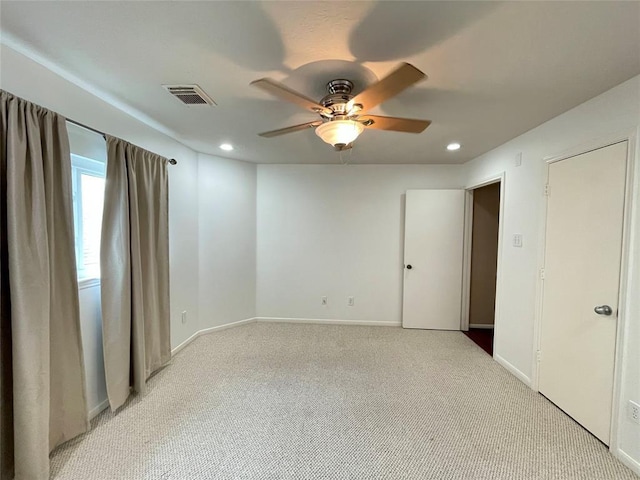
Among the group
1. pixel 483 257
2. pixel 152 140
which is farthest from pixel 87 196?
pixel 483 257

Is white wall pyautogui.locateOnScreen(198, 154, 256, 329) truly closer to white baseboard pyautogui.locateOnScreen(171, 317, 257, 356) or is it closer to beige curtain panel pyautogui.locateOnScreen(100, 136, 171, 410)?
white baseboard pyautogui.locateOnScreen(171, 317, 257, 356)

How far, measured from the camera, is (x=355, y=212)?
13.2 feet

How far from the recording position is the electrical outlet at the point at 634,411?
63.2 inches

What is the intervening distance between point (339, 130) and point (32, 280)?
185cm

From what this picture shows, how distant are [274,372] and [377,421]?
1087 mm

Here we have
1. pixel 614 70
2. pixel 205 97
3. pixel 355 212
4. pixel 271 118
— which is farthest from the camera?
pixel 355 212

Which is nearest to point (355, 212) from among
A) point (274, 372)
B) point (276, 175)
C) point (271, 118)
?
point (276, 175)

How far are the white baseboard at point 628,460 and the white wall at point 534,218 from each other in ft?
0.06

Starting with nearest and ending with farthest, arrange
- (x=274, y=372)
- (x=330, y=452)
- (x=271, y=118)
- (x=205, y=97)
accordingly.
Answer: (x=330, y=452), (x=205, y=97), (x=271, y=118), (x=274, y=372)

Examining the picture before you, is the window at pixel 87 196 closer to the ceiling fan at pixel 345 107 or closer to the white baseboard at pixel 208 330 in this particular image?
the white baseboard at pixel 208 330

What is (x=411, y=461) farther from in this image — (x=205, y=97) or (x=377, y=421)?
(x=205, y=97)

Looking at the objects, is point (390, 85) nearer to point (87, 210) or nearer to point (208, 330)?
point (87, 210)

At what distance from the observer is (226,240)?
12.1ft

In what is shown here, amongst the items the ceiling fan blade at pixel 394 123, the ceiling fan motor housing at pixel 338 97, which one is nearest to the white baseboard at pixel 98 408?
the ceiling fan motor housing at pixel 338 97
